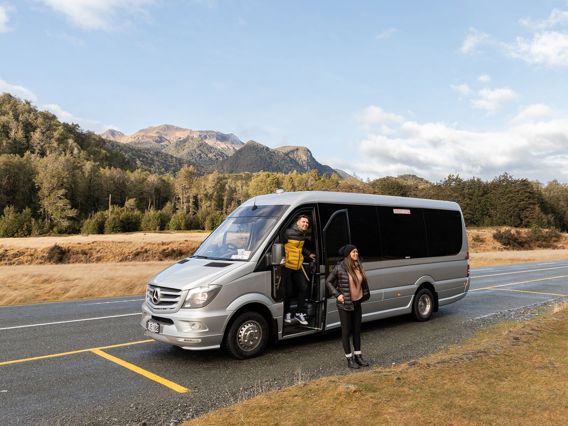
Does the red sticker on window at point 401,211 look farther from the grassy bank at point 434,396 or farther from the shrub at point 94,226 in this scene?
the shrub at point 94,226

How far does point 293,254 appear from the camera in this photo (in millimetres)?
7664

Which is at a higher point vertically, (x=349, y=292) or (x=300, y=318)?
(x=349, y=292)

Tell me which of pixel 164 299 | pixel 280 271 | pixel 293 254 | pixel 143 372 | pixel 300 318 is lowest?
pixel 143 372

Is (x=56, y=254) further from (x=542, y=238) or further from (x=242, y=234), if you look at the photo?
(x=542, y=238)

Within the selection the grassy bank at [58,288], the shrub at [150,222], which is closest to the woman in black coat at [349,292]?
the grassy bank at [58,288]

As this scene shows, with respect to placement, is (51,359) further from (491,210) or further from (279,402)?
(491,210)

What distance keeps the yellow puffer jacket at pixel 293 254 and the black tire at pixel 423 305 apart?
4134 mm

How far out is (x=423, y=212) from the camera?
35.8 ft

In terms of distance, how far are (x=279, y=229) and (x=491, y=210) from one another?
8809cm

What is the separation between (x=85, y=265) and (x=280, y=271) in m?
32.0

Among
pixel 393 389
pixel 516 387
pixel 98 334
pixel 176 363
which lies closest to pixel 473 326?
pixel 516 387

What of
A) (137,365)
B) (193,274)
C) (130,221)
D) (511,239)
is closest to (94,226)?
(130,221)

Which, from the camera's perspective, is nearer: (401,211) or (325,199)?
(325,199)

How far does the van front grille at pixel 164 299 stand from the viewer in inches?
275
